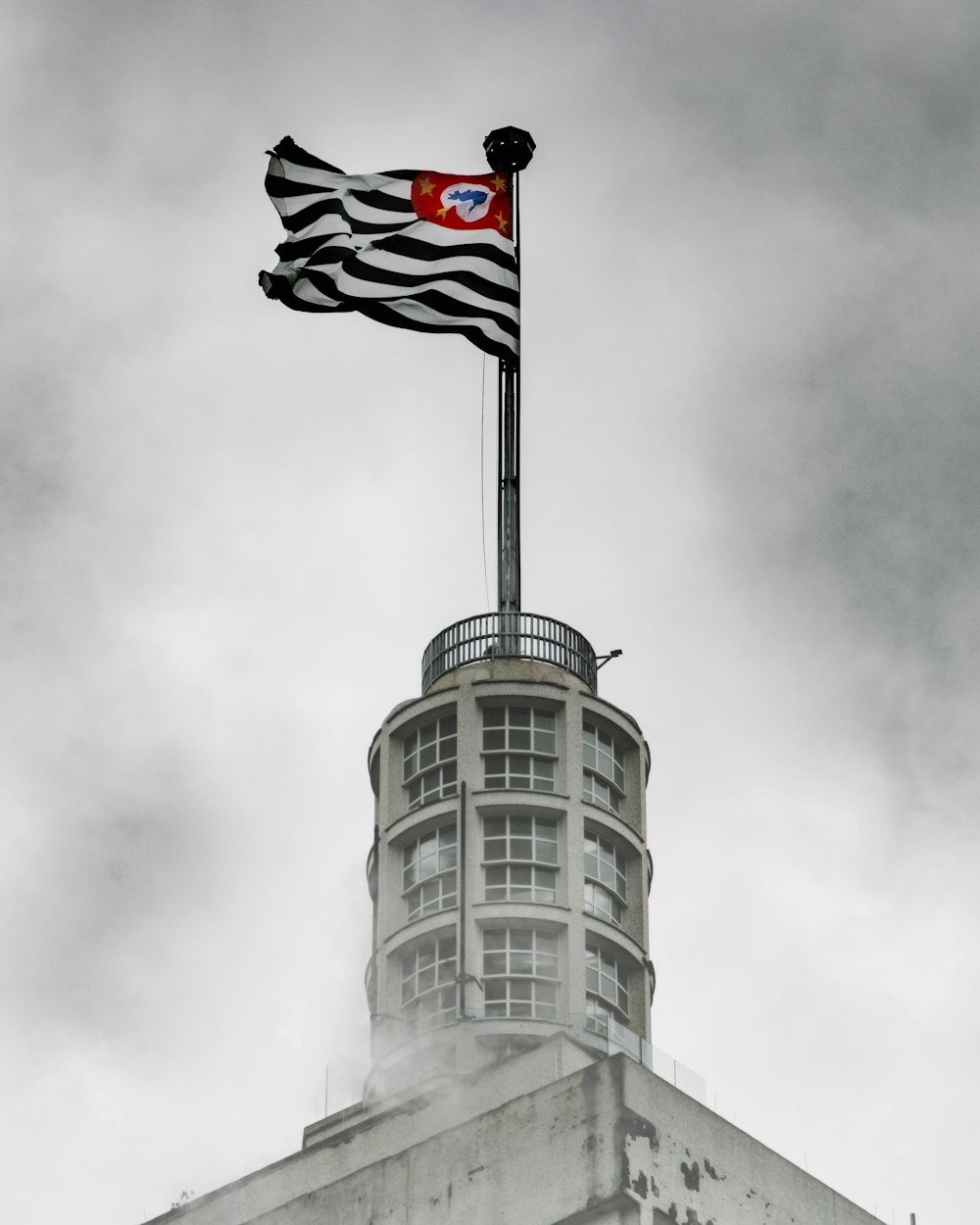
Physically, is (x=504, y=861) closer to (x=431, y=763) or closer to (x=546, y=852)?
(x=546, y=852)

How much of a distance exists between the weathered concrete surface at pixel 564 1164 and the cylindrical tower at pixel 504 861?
296cm

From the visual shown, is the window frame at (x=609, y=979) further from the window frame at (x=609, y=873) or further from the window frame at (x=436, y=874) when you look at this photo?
the window frame at (x=436, y=874)

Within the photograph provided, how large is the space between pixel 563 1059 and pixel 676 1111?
5605 mm

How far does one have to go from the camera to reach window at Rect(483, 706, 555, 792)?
79312mm

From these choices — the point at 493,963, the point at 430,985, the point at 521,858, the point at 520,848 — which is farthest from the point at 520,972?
the point at 520,848

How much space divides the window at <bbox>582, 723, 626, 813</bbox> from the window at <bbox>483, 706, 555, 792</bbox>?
46.5 inches

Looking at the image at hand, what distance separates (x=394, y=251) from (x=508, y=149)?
30.8 feet

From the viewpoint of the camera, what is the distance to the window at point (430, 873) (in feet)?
254

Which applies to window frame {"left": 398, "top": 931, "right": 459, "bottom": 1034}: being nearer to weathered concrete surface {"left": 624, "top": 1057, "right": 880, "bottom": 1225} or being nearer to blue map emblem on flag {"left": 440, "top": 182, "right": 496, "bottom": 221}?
weathered concrete surface {"left": 624, "top": 1057, "right": 880, "bottom": 1225}

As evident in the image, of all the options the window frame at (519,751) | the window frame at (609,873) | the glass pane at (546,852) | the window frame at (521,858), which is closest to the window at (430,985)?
the window frame at (521,858)

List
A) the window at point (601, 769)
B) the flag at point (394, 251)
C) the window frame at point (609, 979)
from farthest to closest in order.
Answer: the flag at point (394, 251)
the window at point (601, 769)
the window frame at point (609, 979)

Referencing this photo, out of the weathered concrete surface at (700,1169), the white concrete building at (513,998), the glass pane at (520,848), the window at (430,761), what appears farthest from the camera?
the window at (430,761)

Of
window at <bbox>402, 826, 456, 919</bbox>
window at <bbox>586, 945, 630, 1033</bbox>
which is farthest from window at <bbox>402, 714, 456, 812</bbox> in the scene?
window at <bbox>586, 945, 630, 1033</bbox>

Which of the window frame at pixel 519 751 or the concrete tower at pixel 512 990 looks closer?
the concrete tower at pixel 512 990
